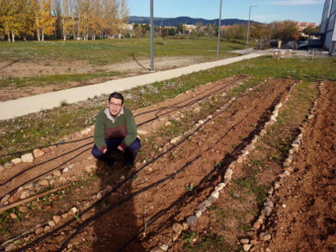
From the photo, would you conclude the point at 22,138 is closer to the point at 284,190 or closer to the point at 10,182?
the point at 10,182

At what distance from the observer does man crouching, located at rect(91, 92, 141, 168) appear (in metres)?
4.33

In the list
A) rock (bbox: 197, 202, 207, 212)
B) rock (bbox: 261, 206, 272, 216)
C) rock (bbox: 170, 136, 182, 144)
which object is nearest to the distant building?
rock (bbox: 170, 136, 182, 144)

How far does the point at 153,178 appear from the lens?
4520mm

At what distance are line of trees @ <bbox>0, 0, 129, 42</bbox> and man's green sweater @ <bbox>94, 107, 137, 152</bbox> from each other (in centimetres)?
4996

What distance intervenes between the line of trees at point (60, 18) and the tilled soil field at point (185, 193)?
1950 inches

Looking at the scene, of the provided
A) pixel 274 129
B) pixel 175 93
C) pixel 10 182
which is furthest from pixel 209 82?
pixel 10 182

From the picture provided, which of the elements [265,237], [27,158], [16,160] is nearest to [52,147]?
[27,158]

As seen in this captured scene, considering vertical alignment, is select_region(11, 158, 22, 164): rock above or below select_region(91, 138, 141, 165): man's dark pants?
below

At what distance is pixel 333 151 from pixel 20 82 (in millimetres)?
13207

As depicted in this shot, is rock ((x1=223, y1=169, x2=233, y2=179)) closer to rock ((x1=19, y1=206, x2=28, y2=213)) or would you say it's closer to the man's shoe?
the man's shoe

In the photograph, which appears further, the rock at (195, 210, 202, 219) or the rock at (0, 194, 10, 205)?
the rock at (0, 194, 10, 205)

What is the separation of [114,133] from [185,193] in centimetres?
172

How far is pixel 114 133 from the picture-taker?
4.60m

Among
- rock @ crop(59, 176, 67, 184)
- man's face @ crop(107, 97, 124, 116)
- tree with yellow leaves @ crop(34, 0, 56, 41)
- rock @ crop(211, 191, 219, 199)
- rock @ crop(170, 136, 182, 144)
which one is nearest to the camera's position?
rock @ crop(211, 191, 219, 199)
